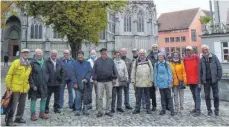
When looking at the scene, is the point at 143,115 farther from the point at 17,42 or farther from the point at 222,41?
the point at 17,42

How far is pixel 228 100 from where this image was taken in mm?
9438

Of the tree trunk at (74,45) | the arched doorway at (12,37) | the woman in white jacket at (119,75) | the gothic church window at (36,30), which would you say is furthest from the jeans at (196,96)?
the arched doorway at (12,37)

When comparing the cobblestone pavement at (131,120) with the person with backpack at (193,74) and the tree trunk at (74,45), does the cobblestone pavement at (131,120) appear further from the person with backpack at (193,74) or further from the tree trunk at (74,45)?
the tree trunk at (74,45)

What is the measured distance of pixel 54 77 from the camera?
7.00m

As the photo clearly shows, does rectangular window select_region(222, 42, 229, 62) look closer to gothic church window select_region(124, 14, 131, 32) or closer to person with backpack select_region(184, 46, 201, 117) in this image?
person with backpack select_region(184, 46, 201, 117)

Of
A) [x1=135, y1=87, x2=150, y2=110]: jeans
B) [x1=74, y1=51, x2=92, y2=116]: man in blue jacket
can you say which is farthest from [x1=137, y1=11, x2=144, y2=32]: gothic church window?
[x1=74, y1=51, x2=92, y2=116]: man in blue jacket

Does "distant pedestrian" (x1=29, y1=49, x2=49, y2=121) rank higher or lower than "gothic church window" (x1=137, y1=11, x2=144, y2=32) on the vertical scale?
lower

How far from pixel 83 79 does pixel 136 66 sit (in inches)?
70.6

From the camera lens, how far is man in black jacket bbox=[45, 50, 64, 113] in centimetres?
697

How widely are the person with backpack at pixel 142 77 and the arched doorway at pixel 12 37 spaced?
3101 centimetres

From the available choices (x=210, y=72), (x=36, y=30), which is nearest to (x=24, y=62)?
(x=210, y=72)

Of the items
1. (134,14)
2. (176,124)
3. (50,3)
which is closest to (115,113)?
(176,124)

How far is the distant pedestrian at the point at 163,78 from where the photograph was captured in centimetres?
695

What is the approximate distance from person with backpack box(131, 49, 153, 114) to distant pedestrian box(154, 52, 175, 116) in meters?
0.22
